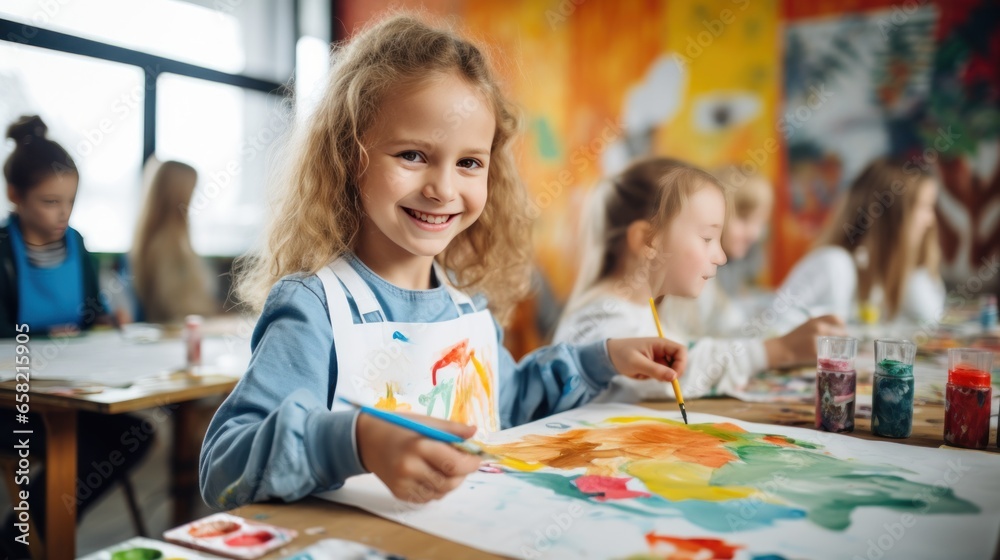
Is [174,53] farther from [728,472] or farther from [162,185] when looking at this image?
[728,472]

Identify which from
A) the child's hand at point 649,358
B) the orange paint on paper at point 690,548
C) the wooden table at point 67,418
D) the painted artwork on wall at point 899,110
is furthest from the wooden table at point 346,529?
the painted artwork on wall at point 899,110

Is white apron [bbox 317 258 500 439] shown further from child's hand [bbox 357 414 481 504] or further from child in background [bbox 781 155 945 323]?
child in background [bbox 781 155 945 323]

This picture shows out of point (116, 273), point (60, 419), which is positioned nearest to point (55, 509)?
point (60, 419)

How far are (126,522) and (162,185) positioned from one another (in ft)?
4.24

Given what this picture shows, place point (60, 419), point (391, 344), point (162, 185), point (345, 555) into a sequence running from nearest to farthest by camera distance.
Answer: point (345, 555), point (391, 344), point (60, 419), point (162, 185)

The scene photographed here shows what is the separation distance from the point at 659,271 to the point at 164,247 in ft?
7.82

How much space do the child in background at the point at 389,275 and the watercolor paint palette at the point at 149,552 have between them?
0.13 metres

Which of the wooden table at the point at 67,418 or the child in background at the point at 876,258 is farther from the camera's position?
the child in background at the point at 876,258

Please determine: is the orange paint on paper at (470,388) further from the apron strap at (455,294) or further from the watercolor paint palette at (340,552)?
the watercolor paint palette at (340,552)

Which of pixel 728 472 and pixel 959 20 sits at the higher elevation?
pixel 959 20

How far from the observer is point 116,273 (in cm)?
340

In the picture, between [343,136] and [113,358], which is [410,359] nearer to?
[343,136]

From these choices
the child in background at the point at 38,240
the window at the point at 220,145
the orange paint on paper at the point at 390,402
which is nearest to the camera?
Answer: the orange paint on paper at the point at 390,402

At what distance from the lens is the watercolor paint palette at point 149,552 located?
0.60 meters
